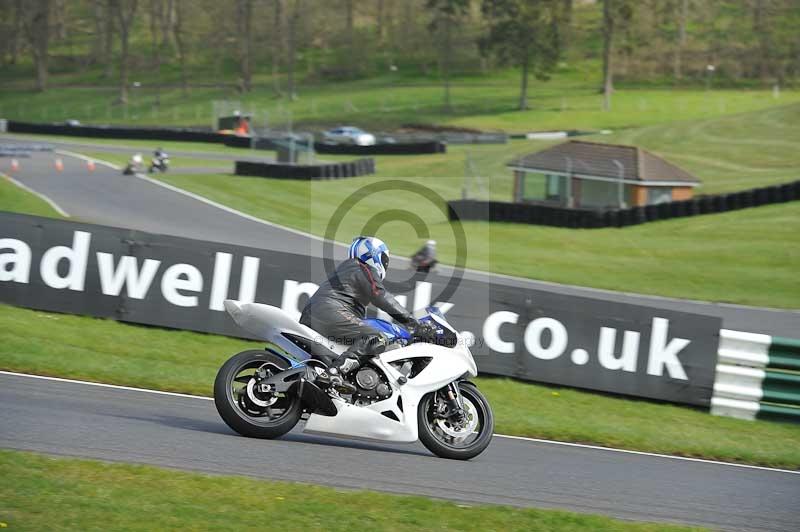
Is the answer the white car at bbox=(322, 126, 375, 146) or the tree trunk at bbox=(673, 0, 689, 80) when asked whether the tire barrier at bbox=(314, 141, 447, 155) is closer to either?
the white car at bbox=(322, 126, 375, 146)

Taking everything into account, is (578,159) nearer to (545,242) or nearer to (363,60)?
(545,242)

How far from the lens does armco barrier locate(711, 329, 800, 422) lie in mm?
13289

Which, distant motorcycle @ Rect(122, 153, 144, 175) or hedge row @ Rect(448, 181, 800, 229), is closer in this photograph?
hedge row @ Rect(448, 181, 800, 229)

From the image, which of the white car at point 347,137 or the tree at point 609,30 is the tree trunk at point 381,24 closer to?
the tree at point 609,30

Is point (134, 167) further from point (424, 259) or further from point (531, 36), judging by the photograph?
point (531, 36)

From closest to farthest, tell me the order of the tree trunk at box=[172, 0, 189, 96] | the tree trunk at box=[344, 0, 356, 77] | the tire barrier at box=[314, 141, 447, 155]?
the tire barrier at box=[314, 141, 447, 155] → the tree trunk at box=[172, 0, 189, 96] → the tree trunk at box=[344, 0, 356, 77]

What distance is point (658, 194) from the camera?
1407 inches

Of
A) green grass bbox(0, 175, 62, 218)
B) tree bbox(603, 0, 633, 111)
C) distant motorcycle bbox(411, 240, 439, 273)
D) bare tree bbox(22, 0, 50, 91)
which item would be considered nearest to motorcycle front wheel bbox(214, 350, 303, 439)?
distant motorcycle bbox(411, 240, 439, 273)

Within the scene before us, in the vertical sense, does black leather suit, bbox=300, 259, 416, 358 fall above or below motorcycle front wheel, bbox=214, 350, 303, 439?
above

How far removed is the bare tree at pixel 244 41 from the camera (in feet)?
284

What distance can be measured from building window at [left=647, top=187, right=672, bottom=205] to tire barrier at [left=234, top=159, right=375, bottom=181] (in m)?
12.0

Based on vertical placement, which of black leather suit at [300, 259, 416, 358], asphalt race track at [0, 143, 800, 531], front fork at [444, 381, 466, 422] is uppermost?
black leather suit at [300, 259, 416, 358]

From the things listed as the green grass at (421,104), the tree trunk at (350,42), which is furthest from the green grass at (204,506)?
the tree trunk at (350,42)

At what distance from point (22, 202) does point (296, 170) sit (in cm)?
1271
